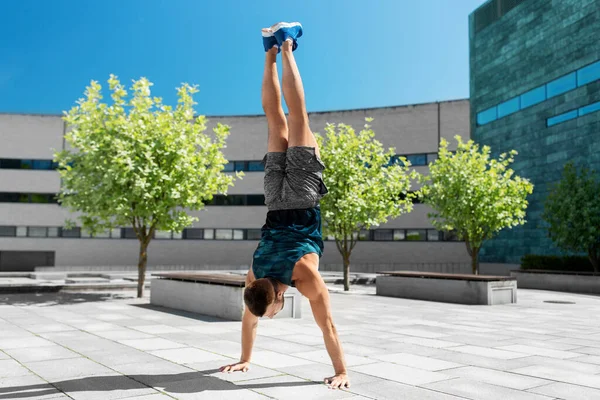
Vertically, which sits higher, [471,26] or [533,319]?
[471,26]

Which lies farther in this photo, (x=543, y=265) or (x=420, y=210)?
(x=420, y=210)

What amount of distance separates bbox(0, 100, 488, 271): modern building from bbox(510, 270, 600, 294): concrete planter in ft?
42.2

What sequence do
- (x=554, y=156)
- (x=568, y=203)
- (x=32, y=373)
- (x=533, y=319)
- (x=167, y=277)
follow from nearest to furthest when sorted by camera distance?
(x=32, y=373), (x=533, y=319), (x=167, y=277), (x=568, y=203), (x=554, y=156)

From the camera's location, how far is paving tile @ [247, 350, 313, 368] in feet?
22.7

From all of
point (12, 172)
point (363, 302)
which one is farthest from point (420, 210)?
point (12, 172)

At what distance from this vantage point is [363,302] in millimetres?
16672

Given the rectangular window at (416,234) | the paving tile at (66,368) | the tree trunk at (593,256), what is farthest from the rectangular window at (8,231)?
the tree trunk at (593,256)

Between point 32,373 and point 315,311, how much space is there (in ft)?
10.9

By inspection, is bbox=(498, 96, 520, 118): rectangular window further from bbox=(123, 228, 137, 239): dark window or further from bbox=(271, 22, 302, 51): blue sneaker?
bbox=(271, 22, 302, 51): blue sneaker

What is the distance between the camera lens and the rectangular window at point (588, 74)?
26.1 m

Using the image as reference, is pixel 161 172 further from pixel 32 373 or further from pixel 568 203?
pixel 568 203

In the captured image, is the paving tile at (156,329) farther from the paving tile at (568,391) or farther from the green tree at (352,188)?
the green tree at (352,188)

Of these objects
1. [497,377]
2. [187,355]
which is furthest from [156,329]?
[497,377]

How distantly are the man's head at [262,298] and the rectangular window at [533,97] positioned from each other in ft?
Answer: 93.4
